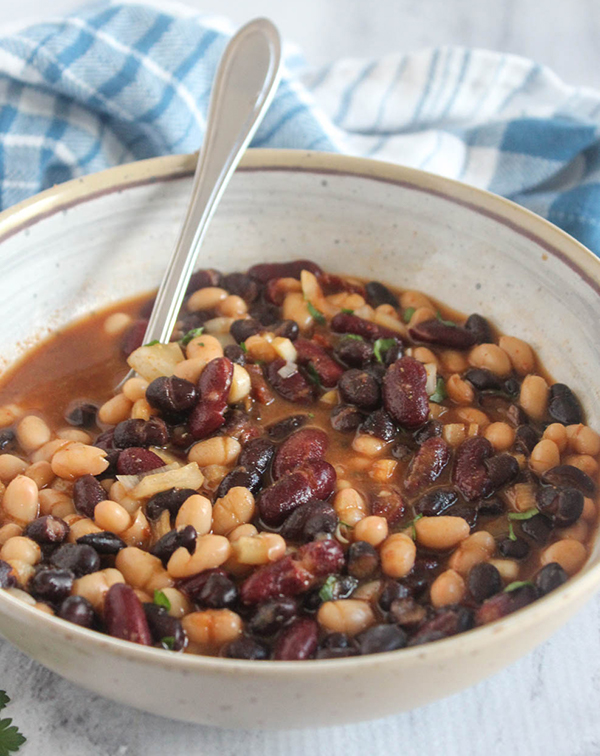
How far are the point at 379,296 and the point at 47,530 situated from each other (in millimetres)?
1211

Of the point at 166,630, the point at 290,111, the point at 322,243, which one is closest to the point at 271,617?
the point at 166,630

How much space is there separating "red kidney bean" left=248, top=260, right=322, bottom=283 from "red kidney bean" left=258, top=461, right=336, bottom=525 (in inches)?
34.2

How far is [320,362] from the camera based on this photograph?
225 cm

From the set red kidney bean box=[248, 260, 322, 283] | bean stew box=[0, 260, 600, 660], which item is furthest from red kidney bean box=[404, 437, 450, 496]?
red kidney bean box=[248, 260, 322, 283]

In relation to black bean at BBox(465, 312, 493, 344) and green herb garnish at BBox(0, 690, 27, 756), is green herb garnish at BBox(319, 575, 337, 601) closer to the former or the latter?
green herb garnish at BBox(0, 690, 27, 756)

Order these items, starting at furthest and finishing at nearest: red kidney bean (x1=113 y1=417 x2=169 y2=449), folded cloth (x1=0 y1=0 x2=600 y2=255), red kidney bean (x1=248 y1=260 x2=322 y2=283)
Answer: folded cloth (x1=0 y1=0 x2=600 y2=255) < red kidney bean (x1=248 y1=260 x2=322 y2=283) < red kidney bean (x1=113 y1=417 x2=169 y2=449)

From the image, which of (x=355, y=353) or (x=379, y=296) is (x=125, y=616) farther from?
(x=379, y=296)

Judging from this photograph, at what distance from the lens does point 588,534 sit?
1804 millimetres

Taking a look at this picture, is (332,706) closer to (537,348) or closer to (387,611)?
(387,611)

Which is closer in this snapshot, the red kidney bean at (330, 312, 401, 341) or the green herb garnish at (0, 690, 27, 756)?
the green herb garnish at (0, 690, 27, 756)

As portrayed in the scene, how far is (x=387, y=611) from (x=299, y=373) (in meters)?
0.74

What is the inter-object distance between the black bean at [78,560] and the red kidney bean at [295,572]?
0.30 m

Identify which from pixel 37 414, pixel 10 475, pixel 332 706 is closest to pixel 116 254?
pixel 37 414

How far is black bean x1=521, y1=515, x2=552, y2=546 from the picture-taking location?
181cm
